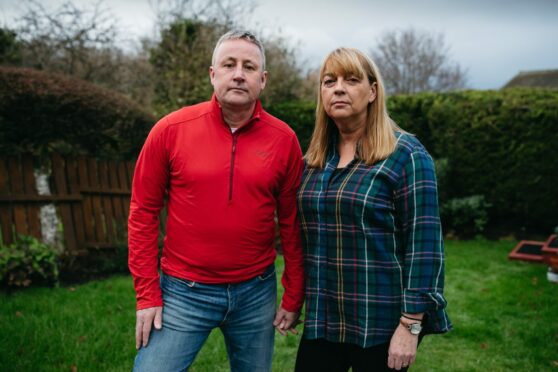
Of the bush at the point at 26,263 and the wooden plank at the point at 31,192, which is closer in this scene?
the bush at the point at 26,263

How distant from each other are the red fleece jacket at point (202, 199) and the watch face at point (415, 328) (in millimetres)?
757

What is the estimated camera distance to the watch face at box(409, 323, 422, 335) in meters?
1.90

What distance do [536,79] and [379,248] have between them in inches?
Answer: 1031

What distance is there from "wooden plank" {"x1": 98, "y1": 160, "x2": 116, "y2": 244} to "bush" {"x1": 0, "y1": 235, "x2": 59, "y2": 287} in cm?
111

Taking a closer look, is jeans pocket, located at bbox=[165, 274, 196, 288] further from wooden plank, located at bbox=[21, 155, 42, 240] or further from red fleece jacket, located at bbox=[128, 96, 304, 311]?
wooden plank, located at bbox=[21, 155, 42, 240]

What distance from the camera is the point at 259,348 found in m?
2.24

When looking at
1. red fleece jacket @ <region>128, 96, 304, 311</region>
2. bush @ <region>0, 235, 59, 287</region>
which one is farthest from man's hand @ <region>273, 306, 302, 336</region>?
bush @ <region>0, 235, 59, 287</region>

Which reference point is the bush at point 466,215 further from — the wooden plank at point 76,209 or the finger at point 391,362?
the finger at point 391,362

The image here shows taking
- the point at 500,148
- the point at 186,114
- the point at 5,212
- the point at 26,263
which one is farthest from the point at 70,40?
the point at 186,114

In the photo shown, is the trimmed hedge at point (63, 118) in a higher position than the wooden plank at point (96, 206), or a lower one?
higher

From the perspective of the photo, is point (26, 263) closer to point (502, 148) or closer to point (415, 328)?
point (415, 328)

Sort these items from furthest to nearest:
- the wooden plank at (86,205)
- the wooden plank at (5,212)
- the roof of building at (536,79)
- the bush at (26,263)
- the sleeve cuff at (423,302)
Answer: the roof of building at (536,79), the wooden plank at (86,205), the wooden plank at (5,212), the bush at (26,263), the sleeve cuff at (423,302)

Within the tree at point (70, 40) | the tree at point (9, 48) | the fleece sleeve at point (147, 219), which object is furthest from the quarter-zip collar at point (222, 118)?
the tree at point (70, 40)

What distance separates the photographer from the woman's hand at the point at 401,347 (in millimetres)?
1905
